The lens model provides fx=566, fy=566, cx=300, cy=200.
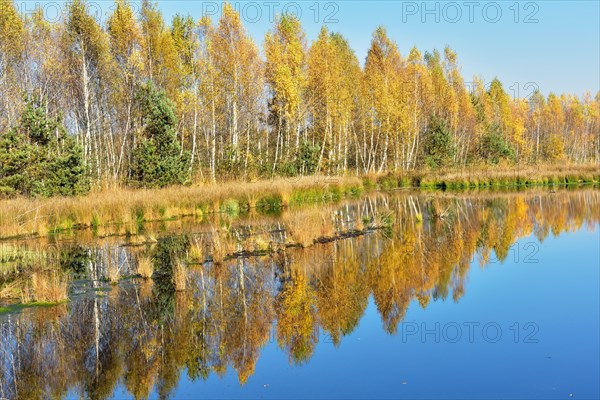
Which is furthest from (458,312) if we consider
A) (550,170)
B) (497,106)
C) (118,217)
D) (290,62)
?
(497,106)

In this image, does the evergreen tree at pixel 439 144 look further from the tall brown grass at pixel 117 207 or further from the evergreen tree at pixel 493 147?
the tall brown grass at pixel 117 207

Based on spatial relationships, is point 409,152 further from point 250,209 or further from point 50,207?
point 50,207

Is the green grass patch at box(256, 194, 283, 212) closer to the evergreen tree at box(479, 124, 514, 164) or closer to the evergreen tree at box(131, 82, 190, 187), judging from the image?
the evergreen tree at box(131, 82, 190, 187)

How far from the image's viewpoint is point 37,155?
21719 mm

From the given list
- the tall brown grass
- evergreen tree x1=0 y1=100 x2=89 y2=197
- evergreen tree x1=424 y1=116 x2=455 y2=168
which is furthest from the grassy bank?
evergreen tree x1=424 y1=116 x2=455 y2=168

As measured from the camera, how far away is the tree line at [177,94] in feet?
82.2

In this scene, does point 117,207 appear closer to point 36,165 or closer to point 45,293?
point 36,165

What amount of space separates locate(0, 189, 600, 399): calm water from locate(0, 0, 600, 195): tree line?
11.9 meters

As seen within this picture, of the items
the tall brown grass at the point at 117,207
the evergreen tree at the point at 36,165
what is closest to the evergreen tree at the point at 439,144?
the tall brown grass at the point at 117,207

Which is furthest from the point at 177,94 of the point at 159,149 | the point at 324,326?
the point at 324,326

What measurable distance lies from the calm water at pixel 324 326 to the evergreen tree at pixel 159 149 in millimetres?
11058

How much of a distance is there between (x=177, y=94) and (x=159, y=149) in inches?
259

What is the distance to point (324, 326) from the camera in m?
7.72

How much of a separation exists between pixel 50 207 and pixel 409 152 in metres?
32.8
